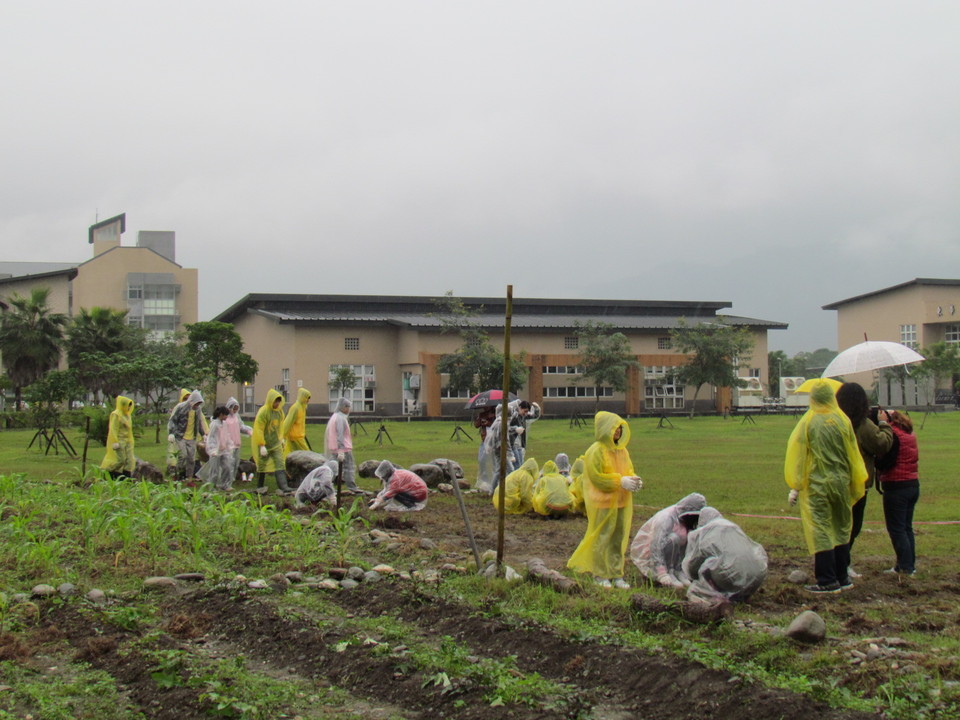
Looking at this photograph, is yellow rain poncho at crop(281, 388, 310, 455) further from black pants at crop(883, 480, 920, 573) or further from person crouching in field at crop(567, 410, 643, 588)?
black pants at crop(883, 480, 920, 573)

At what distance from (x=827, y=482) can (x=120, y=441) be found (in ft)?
36.9

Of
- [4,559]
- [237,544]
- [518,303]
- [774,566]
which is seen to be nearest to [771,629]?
[774,566]

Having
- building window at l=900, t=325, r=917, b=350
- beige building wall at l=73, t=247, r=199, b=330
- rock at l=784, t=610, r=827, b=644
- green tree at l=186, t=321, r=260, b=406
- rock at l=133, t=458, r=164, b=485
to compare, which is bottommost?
rock at l=784, t=610, r=827, b=644

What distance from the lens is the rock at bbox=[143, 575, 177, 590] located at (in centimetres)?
728

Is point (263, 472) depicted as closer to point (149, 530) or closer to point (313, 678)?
point (149, 530)

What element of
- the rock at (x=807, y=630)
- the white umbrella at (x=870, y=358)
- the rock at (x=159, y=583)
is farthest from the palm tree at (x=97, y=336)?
the rock at (x=807, y=630)

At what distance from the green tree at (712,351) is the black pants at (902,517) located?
1630 inches

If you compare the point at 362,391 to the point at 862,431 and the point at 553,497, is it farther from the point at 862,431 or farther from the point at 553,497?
the point at 862,431

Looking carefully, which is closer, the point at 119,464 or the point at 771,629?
the point at 771,629

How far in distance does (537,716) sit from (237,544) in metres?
5.02

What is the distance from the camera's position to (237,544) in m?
8.80

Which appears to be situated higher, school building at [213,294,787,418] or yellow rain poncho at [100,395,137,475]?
school building at [213,294,787,418]

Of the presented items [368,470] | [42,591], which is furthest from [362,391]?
[42,591]

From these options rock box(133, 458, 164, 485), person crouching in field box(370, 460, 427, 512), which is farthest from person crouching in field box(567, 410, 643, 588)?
rock box(133, 458, 164, 485)
